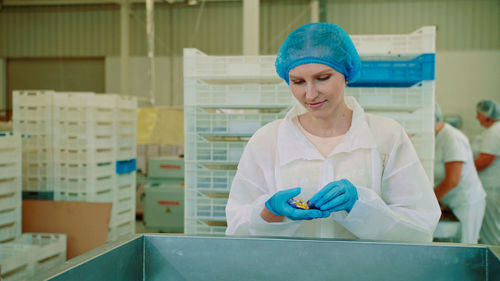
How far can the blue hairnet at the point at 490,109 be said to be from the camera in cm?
383

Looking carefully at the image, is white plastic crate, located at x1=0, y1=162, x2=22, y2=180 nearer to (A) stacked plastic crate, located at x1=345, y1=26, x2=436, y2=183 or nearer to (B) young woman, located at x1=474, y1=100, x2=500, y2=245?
(A) stacked plastic crate, located at x1=345, y1=26, x2=436, y2=183

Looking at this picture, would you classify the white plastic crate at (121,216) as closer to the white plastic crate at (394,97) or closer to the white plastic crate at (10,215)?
the white plastic crate at (10,215)

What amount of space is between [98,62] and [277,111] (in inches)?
350

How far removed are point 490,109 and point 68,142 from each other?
390cm

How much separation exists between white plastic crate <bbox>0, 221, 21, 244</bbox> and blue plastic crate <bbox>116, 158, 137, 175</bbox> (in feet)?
3.32

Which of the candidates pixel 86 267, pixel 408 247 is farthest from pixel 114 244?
pixel 408 247

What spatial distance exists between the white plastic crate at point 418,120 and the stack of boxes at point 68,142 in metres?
2.71

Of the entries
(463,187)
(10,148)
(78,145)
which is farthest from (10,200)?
(463,187)

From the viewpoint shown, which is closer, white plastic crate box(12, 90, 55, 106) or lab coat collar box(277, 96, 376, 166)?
lab coat collar box(277, 96, 376, 166)

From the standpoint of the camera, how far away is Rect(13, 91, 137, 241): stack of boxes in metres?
3.83

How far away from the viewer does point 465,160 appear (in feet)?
10.1

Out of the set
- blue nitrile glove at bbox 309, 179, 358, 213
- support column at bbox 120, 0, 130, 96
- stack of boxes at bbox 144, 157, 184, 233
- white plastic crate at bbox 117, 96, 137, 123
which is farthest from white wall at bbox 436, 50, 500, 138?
blue nitrile glove at bbox 309, 179, 358, 213

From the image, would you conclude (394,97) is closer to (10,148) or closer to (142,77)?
(10,148)

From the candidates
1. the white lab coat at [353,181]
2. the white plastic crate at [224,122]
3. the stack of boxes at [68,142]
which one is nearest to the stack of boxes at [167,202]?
the stack of boxes at [68,142]
